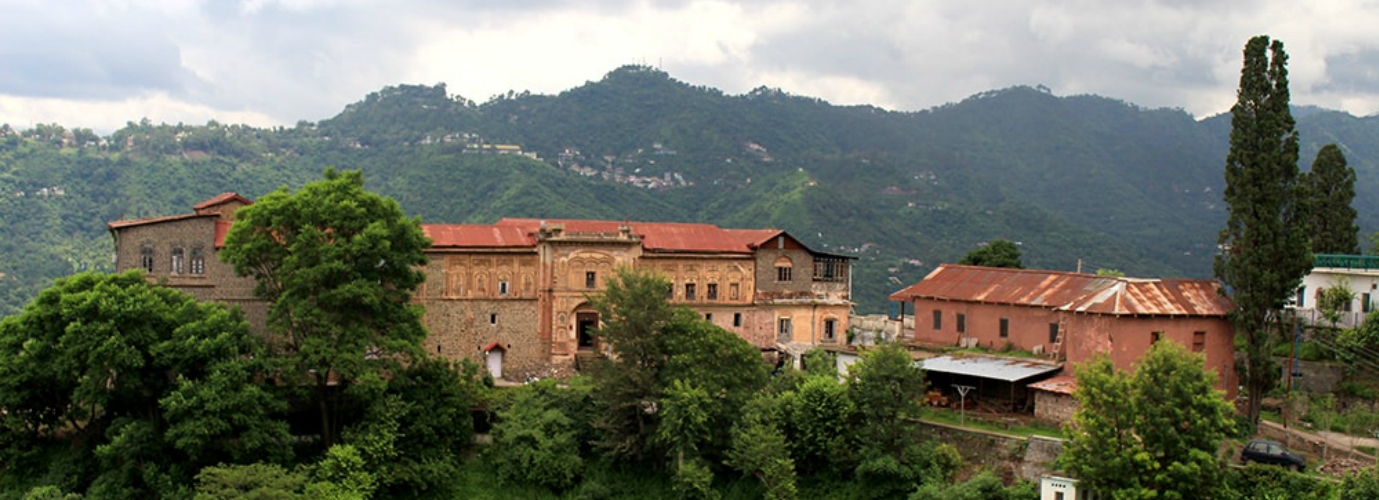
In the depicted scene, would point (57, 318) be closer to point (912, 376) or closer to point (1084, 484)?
point (912, 376)

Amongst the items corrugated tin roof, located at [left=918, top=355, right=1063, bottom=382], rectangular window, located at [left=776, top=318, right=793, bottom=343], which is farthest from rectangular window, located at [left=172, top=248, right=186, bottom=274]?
corrugated tin roof, located at [left=918, top=355, right=1063, bottom=382]

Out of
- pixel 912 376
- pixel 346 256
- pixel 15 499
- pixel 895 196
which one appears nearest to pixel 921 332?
pixel 912 376

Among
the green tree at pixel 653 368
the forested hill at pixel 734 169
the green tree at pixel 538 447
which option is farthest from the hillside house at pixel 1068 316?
the forested hill at pixel 734 169

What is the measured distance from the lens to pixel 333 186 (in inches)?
1383

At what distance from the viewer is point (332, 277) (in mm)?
34031

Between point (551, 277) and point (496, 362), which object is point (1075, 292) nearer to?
point (551, 277)

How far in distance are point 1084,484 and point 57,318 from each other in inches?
1179

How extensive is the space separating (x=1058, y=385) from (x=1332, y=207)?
1763 cm

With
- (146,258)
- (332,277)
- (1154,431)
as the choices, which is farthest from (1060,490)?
(146,258)

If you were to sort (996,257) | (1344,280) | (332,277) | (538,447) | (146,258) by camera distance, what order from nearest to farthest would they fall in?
(332,277) < (538,447) < (1344,280) < (146,258) < (996,257)

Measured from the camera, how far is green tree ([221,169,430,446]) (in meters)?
33.5

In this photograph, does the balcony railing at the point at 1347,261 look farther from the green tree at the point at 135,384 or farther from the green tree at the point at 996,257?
the green tree at the point at 135,384

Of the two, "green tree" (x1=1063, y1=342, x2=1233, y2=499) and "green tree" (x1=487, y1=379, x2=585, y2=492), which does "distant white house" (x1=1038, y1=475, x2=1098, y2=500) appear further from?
"green tree" (x1=487, y1=379, x2=585, y2=492)

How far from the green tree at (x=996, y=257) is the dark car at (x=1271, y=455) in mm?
22674
